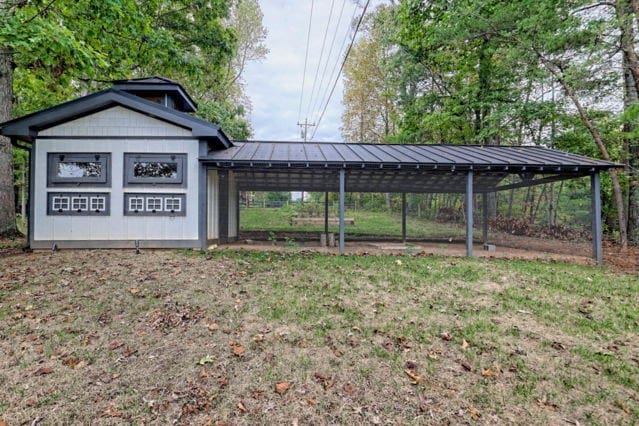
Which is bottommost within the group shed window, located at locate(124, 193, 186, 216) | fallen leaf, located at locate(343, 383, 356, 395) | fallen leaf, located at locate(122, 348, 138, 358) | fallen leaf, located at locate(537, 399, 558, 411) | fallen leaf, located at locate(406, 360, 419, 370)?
fallen leaf, located at locate(537, 399, 558, 411)

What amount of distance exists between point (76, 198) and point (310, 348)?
Answer: 7.40m

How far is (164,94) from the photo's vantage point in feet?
27.2

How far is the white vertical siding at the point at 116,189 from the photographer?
24.0 feet

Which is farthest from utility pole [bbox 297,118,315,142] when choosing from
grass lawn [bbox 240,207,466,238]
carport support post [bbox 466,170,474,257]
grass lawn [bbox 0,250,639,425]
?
grass lawn [bbox 0,250,639,425]

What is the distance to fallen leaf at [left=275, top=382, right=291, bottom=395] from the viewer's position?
2565 mm

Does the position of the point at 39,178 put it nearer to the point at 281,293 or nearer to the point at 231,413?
the point at 281,293

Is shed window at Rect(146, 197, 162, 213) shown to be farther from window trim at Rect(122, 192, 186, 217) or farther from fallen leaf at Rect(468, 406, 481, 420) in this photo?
fallen leaf at Rect(468, 406, 481, 420)

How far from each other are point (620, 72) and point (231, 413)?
12.6m

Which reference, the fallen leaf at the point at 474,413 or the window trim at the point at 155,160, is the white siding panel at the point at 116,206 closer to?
the window trim at the point at 155,160

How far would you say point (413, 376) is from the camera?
276 cm

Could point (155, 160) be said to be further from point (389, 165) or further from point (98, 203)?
point (389, 165)

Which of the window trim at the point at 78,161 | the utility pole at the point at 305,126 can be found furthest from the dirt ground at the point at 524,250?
the utility pole at the point at 305,126

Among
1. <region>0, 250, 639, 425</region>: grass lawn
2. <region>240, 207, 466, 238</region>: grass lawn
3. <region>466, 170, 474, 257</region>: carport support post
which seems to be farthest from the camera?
<region>240, 207, 466, 238</region>: grass lawn

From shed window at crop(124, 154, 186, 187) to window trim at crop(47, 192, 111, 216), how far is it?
2.21 ft
